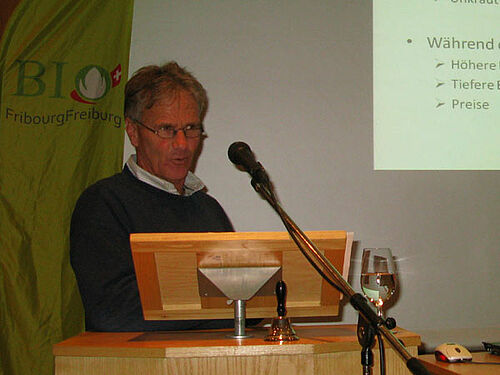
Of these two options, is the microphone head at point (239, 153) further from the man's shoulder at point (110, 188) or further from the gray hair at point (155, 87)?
the gray hair at point (155, 87)

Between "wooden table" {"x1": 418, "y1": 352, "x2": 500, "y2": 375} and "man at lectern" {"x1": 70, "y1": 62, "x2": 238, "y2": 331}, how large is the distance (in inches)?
26.8

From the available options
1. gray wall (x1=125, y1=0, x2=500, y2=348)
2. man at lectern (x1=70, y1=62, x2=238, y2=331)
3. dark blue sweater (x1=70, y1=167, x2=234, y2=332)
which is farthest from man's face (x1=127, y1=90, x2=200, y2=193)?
gray wall (x1=125, y1=0, x2=500, y2=348)

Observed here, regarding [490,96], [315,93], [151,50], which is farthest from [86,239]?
[490,96]

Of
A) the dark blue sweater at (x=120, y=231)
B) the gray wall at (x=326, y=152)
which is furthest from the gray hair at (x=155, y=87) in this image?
the gray wall at (x=326, y=152)

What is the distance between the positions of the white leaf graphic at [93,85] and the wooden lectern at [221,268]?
1511 mm

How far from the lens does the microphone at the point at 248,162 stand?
1296 millimetres

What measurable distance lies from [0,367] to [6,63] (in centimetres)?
130

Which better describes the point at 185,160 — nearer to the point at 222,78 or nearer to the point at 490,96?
the point at 222,78

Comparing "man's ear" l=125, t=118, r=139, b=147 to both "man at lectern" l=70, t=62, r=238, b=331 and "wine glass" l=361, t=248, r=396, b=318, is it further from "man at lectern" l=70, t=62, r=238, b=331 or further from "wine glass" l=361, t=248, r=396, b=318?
"wine glass" l=361, t=248, r=396, b=318

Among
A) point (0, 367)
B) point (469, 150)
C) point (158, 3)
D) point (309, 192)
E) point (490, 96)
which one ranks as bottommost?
point (0, 367)

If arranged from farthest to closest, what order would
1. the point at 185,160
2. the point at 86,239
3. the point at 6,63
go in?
the point at 6,63
the point at 185,160
the point at 86,239

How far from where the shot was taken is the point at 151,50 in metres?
2.93

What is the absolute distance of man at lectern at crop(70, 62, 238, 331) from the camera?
1716 mm

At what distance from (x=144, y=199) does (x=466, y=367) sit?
4.01 ft
